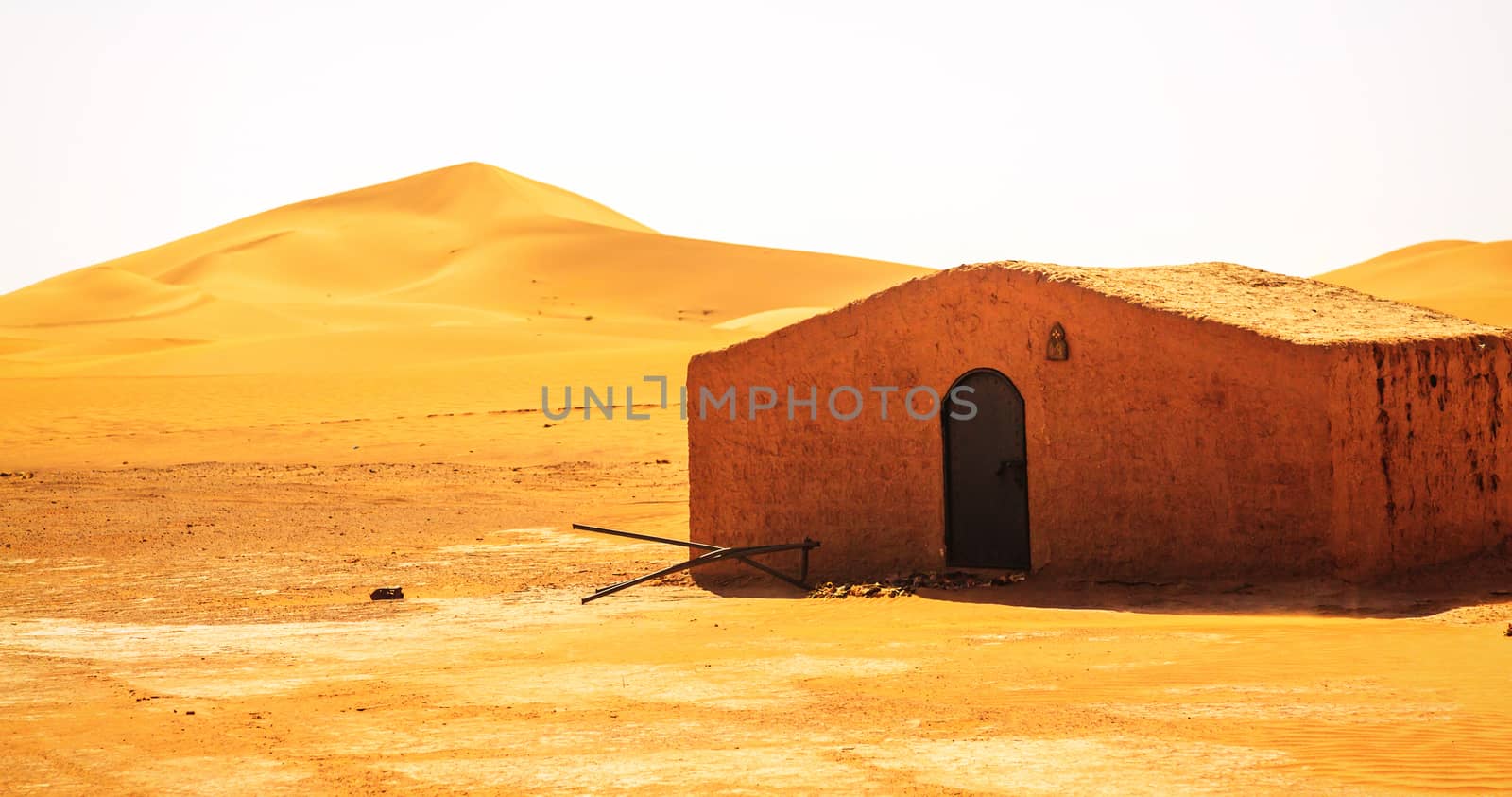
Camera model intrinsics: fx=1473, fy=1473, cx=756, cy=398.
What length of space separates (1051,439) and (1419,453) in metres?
2.50

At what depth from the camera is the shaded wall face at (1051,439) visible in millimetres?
10031

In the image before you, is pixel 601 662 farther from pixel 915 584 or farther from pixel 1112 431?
pixel 1112 431

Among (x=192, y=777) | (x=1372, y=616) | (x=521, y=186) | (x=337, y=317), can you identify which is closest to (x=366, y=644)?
(x=192, y=777)

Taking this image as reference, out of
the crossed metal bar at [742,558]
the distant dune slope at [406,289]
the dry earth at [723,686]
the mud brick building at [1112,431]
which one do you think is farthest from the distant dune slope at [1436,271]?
the dry earth at [723,686]

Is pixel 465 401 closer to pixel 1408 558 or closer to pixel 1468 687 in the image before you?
pixel 1408 558

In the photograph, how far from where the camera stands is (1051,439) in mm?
10945

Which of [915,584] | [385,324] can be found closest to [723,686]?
[915,584]

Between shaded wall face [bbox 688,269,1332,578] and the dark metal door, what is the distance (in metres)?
0.13

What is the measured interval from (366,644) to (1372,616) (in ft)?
20.8

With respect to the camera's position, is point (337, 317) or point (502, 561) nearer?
point (502, 561)

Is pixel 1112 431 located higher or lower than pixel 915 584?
higher

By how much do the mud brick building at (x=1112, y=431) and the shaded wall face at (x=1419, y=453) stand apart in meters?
0.02

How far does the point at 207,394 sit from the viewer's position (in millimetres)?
34906

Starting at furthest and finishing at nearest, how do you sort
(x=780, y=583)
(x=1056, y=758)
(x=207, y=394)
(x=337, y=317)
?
(x=337, y=317), (x=207, y=394), (x=780, y=583), (x=1056, y=758)
